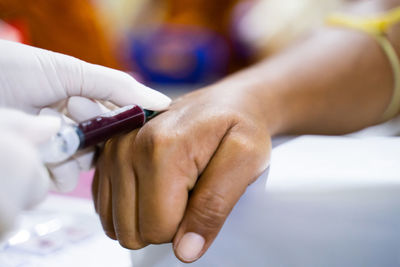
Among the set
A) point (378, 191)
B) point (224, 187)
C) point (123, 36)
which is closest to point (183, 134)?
point (224, 187)

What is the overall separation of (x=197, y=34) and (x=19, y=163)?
49.5 inches

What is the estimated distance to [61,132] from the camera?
320mm

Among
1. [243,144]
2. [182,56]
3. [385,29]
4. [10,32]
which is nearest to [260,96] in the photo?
[243,144]

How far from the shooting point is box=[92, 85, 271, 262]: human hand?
13.7 inches

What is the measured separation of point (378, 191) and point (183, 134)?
186mm

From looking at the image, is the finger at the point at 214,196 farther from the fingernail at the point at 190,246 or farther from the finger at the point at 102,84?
the finger at the point at 102,84

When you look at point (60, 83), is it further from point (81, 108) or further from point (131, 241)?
point (131, 241)

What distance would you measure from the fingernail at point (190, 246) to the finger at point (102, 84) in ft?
0.52

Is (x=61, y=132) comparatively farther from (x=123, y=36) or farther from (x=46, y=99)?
(x=123, y=36)

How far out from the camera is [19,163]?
0.83 ft

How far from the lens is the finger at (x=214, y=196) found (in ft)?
1.14

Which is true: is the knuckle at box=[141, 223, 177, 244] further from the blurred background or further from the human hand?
the blurred background

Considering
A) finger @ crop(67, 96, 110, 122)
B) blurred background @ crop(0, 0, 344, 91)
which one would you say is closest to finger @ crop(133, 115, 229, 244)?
finger @ crop(67, 96, 110, 122)

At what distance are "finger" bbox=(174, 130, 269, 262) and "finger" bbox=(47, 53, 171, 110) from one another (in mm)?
116
